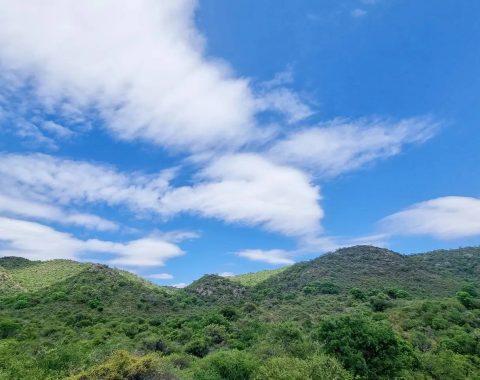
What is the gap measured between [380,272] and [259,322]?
221 ft

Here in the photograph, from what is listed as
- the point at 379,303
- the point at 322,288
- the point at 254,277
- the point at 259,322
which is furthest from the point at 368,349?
the point at 254,277

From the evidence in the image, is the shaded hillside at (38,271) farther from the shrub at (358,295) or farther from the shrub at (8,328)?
the shrub at (358,295)

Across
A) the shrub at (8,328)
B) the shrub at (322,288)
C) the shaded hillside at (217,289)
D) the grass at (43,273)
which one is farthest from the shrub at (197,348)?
the grass at (43,273)

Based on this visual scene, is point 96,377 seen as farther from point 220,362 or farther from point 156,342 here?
point 156,342

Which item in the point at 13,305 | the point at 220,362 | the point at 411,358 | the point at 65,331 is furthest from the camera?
the point at 13,305

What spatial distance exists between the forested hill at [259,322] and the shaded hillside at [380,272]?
1.95 feet

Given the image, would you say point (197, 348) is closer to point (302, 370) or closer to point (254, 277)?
point (302, 370)

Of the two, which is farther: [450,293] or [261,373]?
[450,293]

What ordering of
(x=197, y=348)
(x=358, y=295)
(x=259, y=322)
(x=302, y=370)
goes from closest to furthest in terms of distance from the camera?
(x=302, y=370) < (x=197, y=348) < (x=259, y=322) < (x=358, y=295)

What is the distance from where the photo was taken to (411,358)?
5297cm

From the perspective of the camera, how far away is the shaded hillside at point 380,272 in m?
125

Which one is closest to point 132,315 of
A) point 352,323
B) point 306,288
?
point 306,288

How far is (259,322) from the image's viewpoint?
286 feet

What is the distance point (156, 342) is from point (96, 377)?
33847mm
